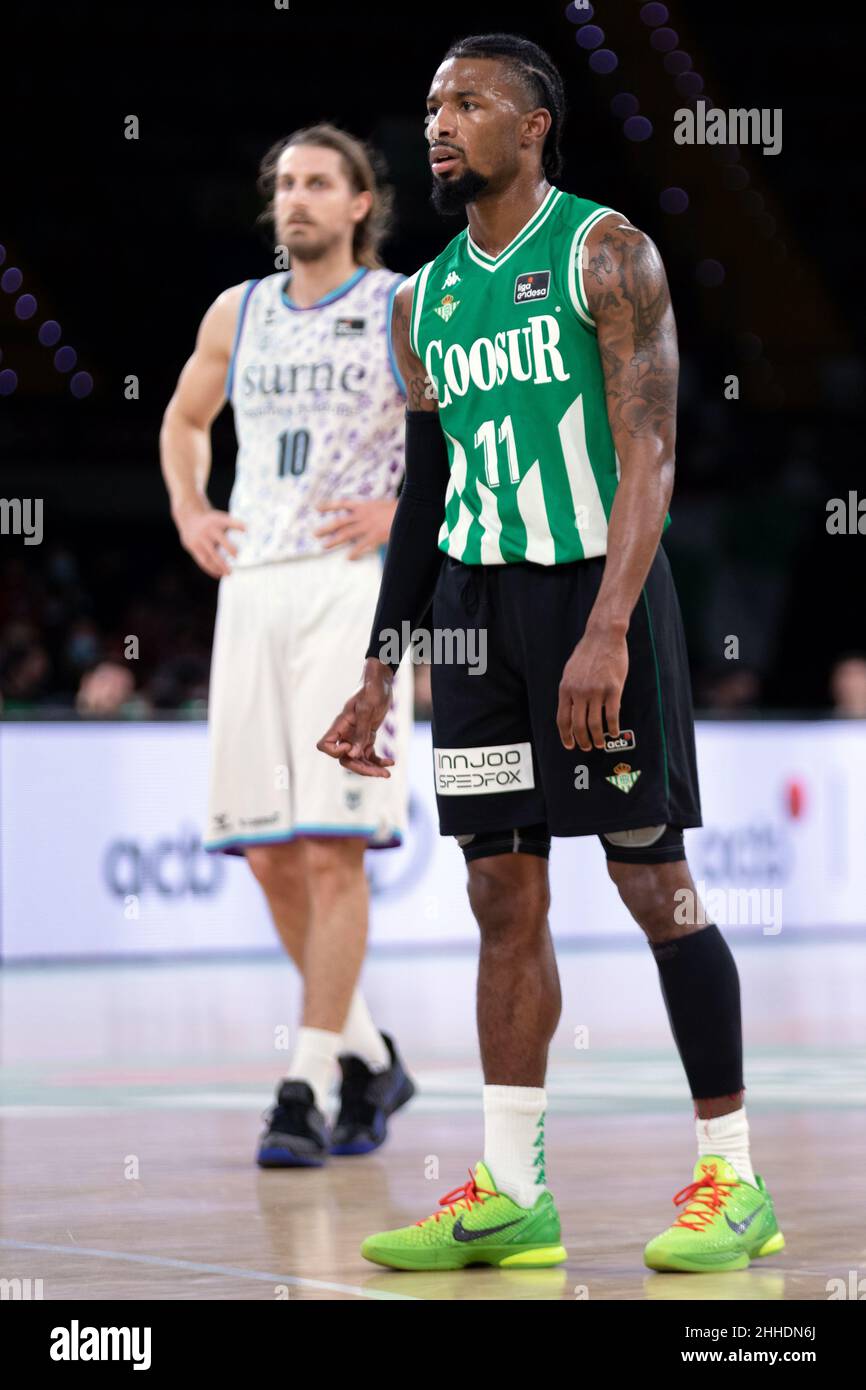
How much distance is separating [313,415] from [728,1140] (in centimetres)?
243

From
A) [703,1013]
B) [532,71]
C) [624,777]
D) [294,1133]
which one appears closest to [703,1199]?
[703,1013]

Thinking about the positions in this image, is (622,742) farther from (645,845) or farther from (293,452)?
(293,452)

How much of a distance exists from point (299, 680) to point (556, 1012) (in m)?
1.71

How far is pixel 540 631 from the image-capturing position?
12.5ft

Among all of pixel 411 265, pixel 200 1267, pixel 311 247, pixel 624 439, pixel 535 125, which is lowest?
pixel 200 1267

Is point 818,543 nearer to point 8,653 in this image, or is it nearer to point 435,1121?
point 8,653

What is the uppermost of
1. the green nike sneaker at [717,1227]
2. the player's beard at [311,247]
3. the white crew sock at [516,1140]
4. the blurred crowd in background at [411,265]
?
the blurred crowd in background at [411,265]

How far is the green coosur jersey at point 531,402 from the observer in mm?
3814

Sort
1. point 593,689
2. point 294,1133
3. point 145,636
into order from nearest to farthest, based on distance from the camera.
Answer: point 593,689
point 294,1133
point 145,636

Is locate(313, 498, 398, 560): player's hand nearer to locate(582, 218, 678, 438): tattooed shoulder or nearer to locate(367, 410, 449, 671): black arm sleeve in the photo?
locate(367, 410, 449, 671): black arm sleeve

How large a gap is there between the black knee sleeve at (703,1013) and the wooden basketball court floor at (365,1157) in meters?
0.31

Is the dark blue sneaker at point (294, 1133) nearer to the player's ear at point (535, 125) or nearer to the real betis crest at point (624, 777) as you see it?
the real betis crest at point (624, 777)

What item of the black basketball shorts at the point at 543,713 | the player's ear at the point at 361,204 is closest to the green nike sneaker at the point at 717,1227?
the black basketball shorts at the point at 543,713
